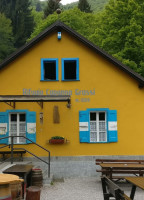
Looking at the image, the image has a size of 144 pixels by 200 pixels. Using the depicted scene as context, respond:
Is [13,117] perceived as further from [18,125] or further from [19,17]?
[19,17]

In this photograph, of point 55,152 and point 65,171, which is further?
point 55,152

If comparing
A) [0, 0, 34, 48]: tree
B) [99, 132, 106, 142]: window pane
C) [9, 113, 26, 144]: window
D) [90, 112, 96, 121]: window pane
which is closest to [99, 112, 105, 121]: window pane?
[90, 112, 96, 121]: window pane

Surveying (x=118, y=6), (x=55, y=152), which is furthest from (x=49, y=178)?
(x=118, y=6)

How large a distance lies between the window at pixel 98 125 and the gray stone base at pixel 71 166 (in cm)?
89

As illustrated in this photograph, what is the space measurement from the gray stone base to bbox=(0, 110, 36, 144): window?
1042mm

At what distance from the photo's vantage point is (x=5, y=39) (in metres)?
43.9

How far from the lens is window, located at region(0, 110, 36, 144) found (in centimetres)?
1298

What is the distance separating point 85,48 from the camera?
13320mm

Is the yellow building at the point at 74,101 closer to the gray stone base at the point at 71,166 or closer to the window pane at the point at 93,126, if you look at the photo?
the window pane at the point at 93,126

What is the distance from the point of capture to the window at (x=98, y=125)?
12.9m

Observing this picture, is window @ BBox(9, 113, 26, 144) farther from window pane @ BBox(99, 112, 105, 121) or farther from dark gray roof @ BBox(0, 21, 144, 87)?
window pane @ BBox(99, 112, 105, 121)

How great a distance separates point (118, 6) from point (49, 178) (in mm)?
15174

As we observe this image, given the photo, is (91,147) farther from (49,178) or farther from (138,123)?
(49,178)

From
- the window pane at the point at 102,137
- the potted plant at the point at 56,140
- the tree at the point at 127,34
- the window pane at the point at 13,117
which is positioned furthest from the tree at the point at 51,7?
the potted plant at the point at 56,140
